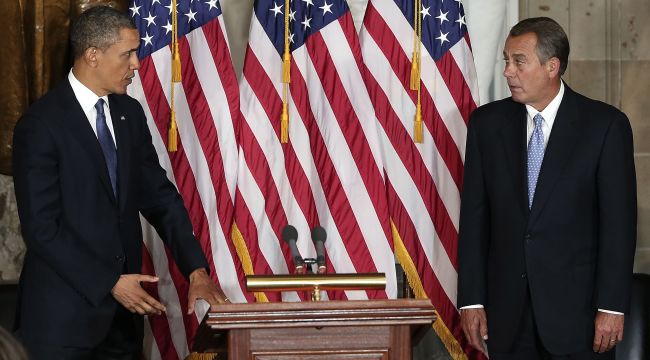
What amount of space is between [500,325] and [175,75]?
1.89m

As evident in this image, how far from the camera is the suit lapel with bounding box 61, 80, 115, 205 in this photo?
3580 millimetres

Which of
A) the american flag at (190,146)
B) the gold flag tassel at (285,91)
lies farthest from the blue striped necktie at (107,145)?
the gold flag tassel at (285,91)

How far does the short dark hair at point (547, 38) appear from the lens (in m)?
3.98

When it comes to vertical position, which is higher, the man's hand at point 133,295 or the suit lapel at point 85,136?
the suit lapel at point 85,136

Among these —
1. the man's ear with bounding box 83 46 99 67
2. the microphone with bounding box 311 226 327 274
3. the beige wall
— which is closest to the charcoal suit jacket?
the man's ear with bounding box 83 46 99 67

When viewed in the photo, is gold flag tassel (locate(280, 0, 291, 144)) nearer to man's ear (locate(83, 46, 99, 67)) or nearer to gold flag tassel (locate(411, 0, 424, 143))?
gold flag tassel (locate(411, 0, 424, 143))

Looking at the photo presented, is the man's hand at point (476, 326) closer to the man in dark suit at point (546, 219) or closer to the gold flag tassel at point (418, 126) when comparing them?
the man in dark suit at point (546, 219)

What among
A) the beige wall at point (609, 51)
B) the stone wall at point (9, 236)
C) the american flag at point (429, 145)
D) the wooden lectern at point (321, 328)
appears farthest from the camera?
the beige wall at point (609, 51)

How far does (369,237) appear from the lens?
15.7 feet

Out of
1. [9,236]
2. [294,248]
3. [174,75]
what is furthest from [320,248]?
[9,236]

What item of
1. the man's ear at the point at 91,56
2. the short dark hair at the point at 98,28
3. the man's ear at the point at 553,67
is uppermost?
the short dark hair at the point at 98,28

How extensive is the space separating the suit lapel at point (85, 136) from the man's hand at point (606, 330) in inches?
72.3

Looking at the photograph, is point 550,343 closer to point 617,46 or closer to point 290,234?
point 290,234

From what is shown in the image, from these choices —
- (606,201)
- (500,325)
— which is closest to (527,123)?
(606,201)
